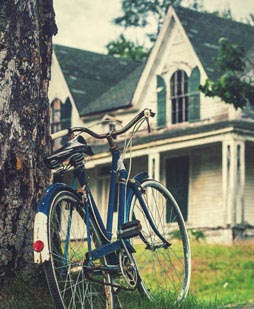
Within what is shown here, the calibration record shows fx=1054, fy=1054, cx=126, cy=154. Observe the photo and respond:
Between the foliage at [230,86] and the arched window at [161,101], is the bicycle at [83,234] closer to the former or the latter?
the foliage at [230,86]

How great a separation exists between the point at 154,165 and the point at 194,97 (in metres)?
2.30

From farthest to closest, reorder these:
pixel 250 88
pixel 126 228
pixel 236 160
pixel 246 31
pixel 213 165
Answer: pixel 246 31, pixel 213 165, pixel 236 160, pixel 250 88, pixel 126 228

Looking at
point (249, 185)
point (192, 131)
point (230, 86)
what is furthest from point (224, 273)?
point (249, 185)

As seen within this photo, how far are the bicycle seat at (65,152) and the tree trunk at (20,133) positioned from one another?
0.50m

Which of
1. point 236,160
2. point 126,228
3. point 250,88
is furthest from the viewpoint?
point 236,160

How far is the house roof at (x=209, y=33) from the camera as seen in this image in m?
30.7

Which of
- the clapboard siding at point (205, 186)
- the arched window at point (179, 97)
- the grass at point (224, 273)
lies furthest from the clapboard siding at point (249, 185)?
the grass at point (224, 273)

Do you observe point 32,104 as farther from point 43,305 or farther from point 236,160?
point 236,160

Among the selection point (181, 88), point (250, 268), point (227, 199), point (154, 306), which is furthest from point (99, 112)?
point (154, 306)

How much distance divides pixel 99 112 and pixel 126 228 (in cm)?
2831

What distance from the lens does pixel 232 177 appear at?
27.7 metres

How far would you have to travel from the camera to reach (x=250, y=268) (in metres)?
21.2

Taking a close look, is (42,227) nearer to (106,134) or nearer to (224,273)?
(106,134)

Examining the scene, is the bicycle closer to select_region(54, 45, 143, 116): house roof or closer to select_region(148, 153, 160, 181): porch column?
select_region(148, 153, 160, 181): porch column
